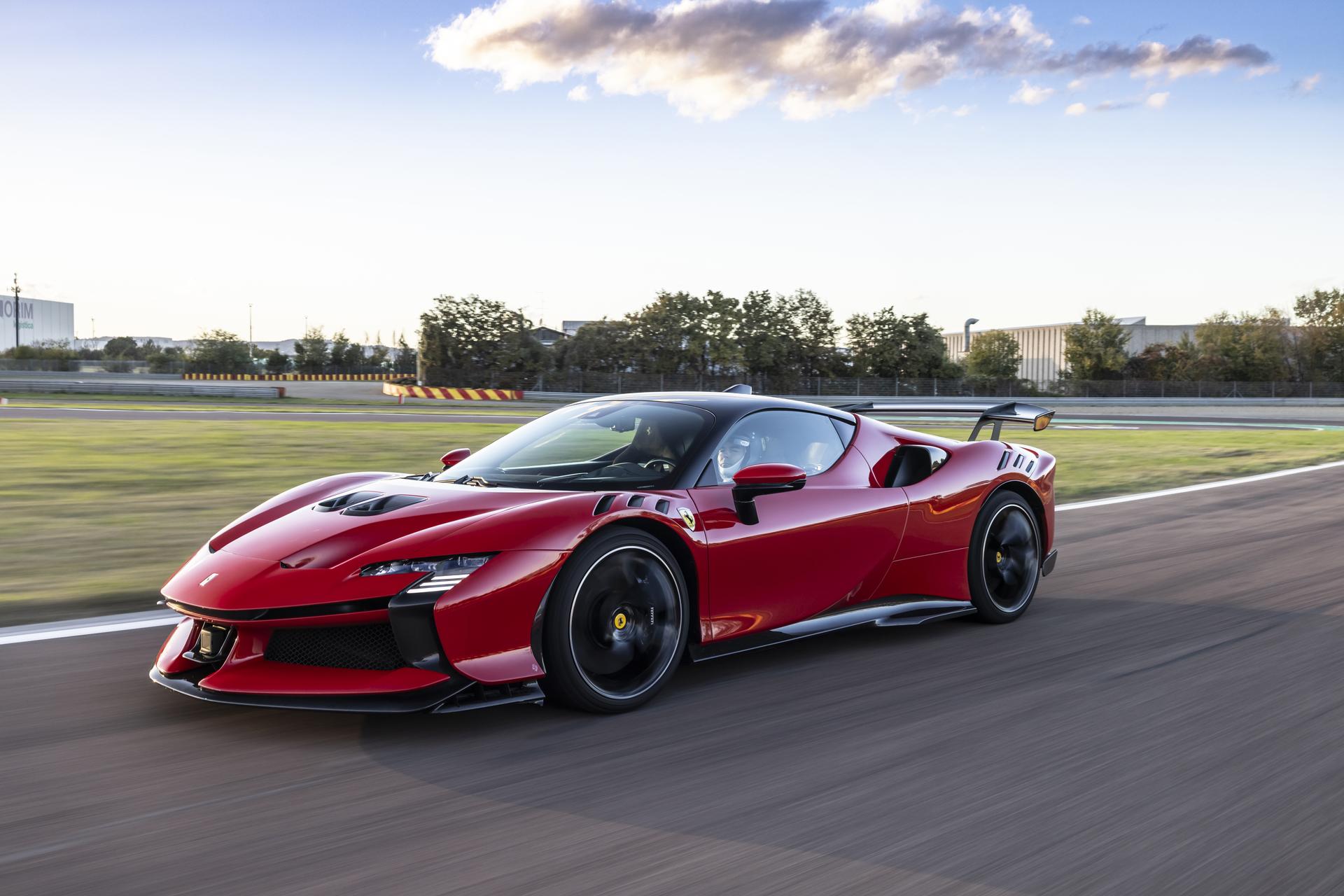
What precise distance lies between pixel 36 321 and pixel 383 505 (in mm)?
148594

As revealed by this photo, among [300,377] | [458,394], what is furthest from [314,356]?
[458,394]


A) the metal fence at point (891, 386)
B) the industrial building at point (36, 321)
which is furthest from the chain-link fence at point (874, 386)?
the industrial building at point (36, 321)

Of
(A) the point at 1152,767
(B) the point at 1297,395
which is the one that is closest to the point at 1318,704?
(A) the point at 1152,767

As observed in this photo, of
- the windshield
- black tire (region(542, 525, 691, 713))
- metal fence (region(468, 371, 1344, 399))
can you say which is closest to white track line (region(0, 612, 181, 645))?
the windshield

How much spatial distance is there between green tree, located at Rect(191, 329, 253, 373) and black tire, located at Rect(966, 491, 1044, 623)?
89162 mm

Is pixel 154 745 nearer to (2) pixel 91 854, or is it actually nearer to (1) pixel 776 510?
(2) pixel 91 854

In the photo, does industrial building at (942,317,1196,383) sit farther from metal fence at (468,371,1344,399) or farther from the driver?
the driver

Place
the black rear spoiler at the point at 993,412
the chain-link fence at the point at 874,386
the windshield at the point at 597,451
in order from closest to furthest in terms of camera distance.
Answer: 1. the windshield at the point at 597,451
2. the black rear spoiler at the point at 993,412
3. the chain-link fence at the point at 874,386

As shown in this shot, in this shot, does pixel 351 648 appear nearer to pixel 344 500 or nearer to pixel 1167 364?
pixel 344 500

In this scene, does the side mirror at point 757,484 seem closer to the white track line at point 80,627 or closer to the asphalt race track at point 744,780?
the asphalt race track at point 744,780

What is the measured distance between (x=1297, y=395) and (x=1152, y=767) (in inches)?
2830

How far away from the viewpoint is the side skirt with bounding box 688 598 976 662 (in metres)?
4.47

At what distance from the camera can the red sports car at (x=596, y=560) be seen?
3.68 m

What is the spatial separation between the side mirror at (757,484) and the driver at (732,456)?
0.09 meters
